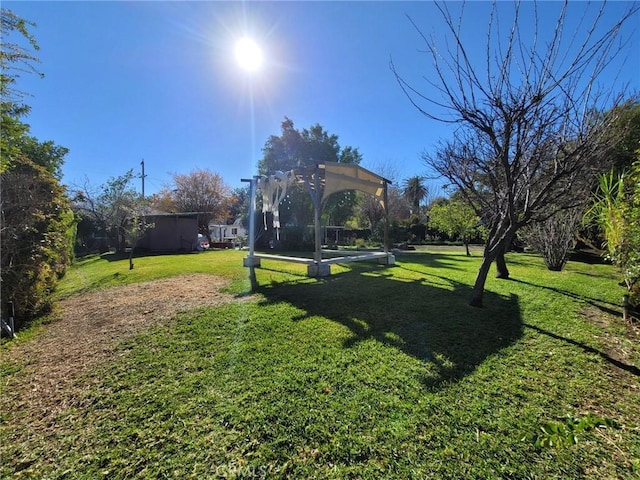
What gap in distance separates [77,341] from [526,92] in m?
6.59

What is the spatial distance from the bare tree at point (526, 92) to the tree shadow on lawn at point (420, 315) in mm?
617

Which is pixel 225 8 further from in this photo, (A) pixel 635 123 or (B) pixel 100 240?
(B) pixel 100 240

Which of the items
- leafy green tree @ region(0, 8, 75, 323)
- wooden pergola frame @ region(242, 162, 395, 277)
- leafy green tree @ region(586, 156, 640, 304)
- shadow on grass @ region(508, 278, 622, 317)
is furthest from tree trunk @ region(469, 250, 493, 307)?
→ leafy green tree @ region(0, 8, 75, 323)

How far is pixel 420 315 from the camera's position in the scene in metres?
4.12

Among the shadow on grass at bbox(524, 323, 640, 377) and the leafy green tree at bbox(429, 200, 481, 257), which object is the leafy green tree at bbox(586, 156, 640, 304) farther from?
the leafy green tree at bbox(429, 200, 481, 257)

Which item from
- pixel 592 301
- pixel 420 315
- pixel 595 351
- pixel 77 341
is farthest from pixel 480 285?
pixel 77 341

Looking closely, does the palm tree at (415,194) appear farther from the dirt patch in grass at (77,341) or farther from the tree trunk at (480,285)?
the dirt patch in grass at (77,341)

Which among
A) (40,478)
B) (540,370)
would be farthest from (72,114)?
(540,370)

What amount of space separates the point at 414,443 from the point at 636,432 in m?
1.51

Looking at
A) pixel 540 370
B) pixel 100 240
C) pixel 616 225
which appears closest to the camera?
pixel 540 370

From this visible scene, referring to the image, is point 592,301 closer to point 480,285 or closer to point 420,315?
point 480,285

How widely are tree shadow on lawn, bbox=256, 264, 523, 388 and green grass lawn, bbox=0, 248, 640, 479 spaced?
31 millimetres

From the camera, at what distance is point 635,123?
9398 mm

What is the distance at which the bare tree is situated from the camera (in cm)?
339
